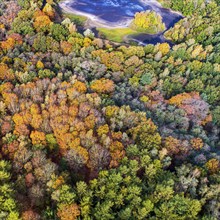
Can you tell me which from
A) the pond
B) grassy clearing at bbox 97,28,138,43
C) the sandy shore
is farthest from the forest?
the pond

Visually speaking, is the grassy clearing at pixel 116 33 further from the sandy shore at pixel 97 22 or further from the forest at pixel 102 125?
the forest at pixel 102 125

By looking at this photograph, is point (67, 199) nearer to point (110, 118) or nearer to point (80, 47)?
point (110, 118)


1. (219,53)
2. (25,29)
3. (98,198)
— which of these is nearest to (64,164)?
(98,198)

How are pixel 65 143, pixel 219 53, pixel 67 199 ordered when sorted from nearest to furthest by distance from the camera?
pixel 67 199, pixel 65 143, pixel 219 53

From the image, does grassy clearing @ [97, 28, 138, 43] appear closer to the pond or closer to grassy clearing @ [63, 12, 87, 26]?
the pond

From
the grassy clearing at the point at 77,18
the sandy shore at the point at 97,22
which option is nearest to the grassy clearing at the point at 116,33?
the sandy shore at the point at 97,22

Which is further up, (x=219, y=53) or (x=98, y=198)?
(x=219, y=53)
